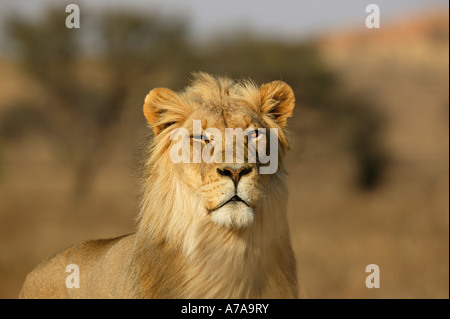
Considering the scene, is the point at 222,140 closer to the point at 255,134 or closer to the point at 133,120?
the point at 255,134

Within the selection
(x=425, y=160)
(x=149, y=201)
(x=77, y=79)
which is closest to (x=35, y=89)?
(x=77, y=79)

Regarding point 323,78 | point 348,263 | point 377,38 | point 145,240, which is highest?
point 377,38

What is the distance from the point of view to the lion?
4.38m

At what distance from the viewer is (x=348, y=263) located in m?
15.4

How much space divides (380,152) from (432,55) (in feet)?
63.9

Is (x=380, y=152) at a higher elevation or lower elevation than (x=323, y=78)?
lower

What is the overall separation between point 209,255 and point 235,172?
548mm

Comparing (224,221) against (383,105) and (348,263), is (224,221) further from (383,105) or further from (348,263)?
(383,105)

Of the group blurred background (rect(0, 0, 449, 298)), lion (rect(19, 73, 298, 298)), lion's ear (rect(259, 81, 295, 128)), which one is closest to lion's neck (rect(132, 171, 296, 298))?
lion (rect(19, 73, 298, 298))

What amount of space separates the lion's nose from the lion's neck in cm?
29

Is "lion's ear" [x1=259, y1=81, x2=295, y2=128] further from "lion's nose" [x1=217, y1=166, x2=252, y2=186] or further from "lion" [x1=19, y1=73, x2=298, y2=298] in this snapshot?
"lion's nose" [x1=217, y1=166, x2=252, y2=186]

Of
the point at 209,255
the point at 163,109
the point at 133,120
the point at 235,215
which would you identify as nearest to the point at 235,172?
the point at 235,215

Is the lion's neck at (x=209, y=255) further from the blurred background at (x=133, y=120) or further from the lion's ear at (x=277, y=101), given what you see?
the blurred background at (x=133, y=120)

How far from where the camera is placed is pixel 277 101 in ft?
16.6
